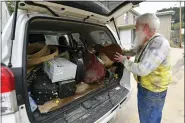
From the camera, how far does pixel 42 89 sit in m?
1.80

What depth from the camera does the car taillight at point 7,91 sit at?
1.19 m

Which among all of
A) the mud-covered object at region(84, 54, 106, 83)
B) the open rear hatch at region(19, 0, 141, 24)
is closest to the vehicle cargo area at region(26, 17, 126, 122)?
the mud-covered object at region(84, 54, 106, 83)

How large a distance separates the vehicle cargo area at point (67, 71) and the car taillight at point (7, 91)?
0.98ft


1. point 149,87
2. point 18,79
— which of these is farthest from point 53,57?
point 149,87

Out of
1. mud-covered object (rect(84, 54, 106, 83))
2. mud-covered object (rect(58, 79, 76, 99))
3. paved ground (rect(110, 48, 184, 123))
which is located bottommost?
paved ground (rect(110, 48, 184, 123))

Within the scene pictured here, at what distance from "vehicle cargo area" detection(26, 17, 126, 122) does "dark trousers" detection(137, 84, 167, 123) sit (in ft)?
1.46

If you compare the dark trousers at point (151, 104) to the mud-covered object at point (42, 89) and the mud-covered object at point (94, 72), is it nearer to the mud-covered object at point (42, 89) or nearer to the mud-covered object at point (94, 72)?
the mud-covered object at point (94, 72)

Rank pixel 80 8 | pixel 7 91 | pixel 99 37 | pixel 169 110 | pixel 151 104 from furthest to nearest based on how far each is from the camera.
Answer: pixel 169 110
pixel 99 37
pixel 151 104
pixel 80 8
pixel 7 91

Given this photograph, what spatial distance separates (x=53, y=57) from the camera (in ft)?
6.54

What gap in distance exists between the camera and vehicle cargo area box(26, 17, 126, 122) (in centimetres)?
181

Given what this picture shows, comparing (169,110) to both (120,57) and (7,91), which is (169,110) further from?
(7,91)

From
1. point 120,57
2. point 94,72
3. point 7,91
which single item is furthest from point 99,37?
point 7,91

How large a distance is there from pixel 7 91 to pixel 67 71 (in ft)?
2.60

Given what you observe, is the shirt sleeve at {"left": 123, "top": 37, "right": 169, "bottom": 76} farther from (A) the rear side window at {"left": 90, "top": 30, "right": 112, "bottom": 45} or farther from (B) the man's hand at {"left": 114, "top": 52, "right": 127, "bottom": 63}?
(A) the rear side window at {"left": 90, "top": 30, "right": 112, "bottom": 45}
